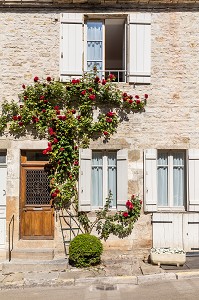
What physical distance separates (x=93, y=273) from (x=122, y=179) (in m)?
2.25

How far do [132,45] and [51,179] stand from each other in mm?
3695

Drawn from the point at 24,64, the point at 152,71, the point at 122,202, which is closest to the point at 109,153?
the point at 122,202

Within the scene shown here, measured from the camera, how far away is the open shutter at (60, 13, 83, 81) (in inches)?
332

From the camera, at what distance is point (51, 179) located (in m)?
8.33

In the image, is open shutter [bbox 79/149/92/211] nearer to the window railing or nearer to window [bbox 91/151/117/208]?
window [bbox 91/151/117/208]

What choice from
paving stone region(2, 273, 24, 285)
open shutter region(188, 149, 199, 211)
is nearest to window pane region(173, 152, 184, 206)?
open shutter region(188, 149, 199, 211)

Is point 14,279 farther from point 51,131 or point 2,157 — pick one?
point 51,131

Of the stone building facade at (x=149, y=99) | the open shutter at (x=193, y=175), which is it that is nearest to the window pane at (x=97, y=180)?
the stone building facade at (x=149, y=99)

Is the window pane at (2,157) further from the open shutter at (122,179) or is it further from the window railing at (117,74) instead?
the window railing at (117,74)

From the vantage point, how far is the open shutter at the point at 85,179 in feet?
26.8

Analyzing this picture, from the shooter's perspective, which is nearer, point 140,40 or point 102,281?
point 102,281

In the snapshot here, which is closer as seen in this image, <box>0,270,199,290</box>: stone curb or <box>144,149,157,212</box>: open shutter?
<box>0,270,199,290</box>: stone curb

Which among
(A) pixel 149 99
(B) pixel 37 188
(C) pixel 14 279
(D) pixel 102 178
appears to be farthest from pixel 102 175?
(C) pixel 14 279

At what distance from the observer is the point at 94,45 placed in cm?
873
